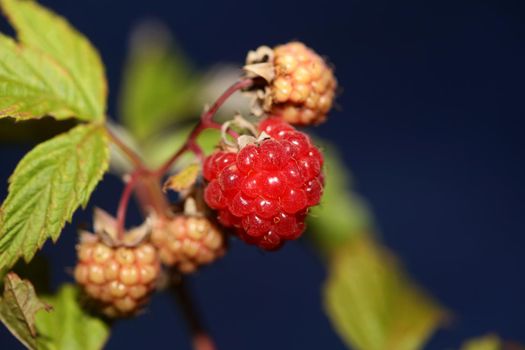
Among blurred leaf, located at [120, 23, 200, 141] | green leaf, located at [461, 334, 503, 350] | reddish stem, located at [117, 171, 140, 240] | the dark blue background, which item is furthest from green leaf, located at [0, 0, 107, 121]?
the dark blue background

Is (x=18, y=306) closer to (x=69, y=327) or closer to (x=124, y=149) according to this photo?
(x=69, y=327)

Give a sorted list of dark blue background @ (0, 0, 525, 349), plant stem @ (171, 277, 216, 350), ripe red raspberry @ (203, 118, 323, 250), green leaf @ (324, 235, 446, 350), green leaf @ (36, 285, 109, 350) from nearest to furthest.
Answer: ripe red raspberry @ (203, 118, 323, 250) → green leaf @ (36, 285, 109, 350) → plant stem @ (171, 277, 216, 350) → green leaf @ (324, 235, 446, 350) → dark blue background @ (0, 0, 525, 349)

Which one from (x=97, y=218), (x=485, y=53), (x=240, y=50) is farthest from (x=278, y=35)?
(x=97, y=218)

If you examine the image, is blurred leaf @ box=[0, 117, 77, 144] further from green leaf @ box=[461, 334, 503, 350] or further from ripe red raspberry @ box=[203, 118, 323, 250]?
green leaf @ box=[461, 334, 503, 350]

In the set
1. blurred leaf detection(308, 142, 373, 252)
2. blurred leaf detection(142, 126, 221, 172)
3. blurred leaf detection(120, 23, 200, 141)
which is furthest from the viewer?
blurred leaf detection(308, 142, 373, 252)

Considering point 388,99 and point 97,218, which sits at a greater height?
point 97,218

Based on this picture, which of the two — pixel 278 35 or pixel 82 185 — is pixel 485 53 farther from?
pixel 82 185
